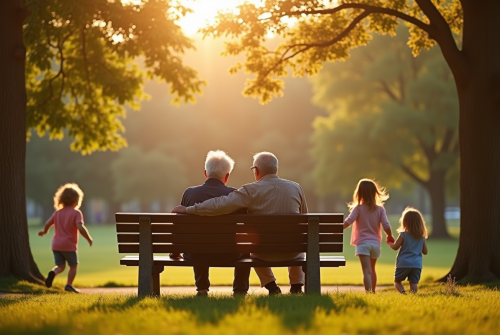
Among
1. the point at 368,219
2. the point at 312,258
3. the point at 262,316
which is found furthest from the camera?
the point at 368,219

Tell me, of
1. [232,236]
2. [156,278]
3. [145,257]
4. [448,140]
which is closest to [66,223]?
[156,278]

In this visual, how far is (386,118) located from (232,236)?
94.6 feet

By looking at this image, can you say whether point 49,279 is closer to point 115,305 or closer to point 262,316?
point 115,305

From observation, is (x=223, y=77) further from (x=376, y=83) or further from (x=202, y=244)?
(x=202, y=244)

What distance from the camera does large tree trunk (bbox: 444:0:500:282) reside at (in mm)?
11023

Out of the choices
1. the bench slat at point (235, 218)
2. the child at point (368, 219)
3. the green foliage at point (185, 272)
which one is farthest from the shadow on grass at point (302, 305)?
the green foliage at point (185, 272)

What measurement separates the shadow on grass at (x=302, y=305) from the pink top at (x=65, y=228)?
202 inches

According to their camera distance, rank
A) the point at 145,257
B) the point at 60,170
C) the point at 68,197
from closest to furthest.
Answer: the point at 145,257 → the point at 68,197 → the point at 60,170

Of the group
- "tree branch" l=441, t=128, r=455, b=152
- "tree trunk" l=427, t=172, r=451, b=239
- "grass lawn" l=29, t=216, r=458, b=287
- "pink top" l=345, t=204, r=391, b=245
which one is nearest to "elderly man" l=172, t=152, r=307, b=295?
"pink top" l=345, t=204, r=391, b=245

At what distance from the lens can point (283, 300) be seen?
6.42 m

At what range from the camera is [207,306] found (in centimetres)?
610

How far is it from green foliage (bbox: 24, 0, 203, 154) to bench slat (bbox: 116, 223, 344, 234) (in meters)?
5.92

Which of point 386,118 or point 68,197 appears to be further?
point 386,118

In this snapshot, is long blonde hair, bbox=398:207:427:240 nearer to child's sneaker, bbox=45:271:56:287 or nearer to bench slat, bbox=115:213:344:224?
bench slat, bbox=115:213:344:224
